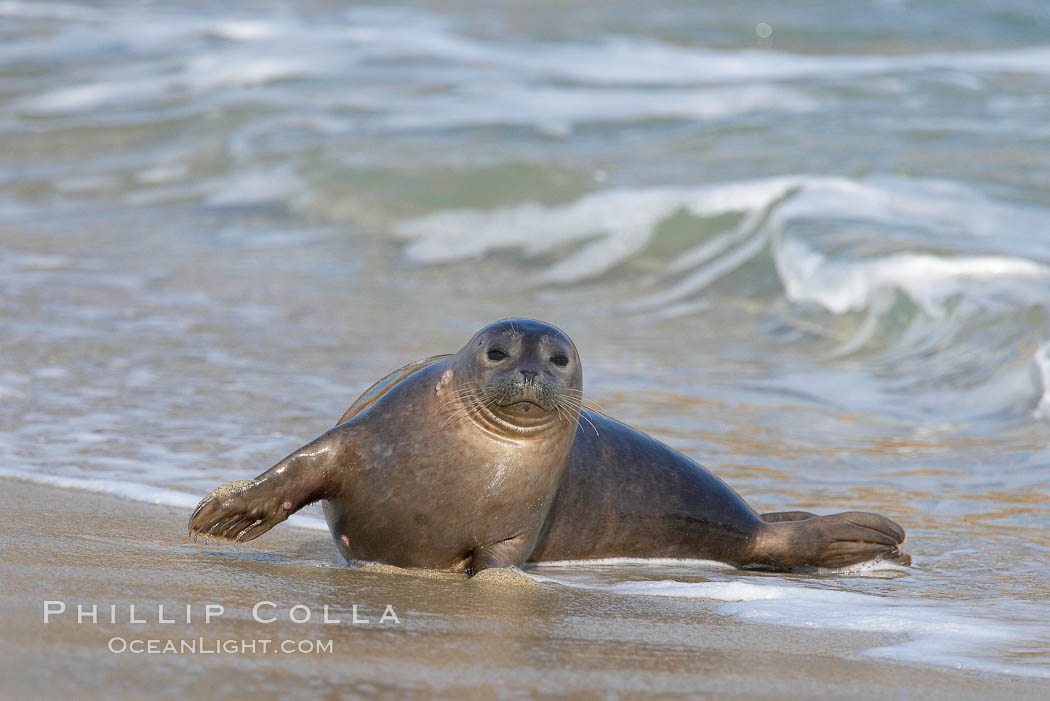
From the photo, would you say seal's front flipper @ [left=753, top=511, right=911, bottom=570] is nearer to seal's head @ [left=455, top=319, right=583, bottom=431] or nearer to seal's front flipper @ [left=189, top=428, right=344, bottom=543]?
seal's head @ [left=455, top=319, right=583, bottom=431]

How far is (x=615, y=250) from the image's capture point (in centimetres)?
1071

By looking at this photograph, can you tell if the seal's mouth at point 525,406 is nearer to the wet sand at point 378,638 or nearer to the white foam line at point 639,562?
the wet sand at point 378,638

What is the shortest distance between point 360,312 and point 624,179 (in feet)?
14.1

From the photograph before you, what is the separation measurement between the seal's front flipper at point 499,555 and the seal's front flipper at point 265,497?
407 mm

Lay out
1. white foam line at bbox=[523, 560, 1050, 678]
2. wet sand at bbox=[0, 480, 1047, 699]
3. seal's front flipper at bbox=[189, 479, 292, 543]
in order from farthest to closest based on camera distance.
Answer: seal's front flipper at bbox=[189, 479, 292, 543] → white foam line at bbox=[523, 560, 1050, 678] → wet sand at bbox=[0, 480, 1047, 699]

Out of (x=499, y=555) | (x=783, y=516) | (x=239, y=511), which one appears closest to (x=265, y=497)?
(x=239, y=511)

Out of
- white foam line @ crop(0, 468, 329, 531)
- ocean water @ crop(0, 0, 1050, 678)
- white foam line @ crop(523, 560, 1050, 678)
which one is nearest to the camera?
white foam line @ crop(523, 560, 1050, 678)

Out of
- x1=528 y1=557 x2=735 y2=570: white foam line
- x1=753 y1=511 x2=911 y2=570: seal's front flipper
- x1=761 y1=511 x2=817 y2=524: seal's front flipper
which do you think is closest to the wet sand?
x1=528 y1=557 x2=735 y2=570: white foam line

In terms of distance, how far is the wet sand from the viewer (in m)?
2.47

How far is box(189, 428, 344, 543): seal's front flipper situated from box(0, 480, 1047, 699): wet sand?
0.29 ft

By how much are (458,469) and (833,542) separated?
1112 millimetres

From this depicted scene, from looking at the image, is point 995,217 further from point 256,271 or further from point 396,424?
point 396,424

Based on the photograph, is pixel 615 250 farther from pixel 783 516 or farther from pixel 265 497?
pixel 265 497

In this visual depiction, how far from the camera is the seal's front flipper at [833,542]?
412 cm
